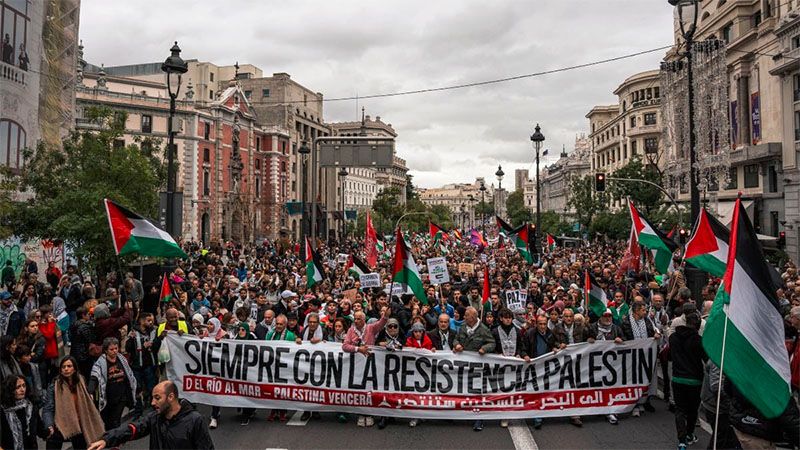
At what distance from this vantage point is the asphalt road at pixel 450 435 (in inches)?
295

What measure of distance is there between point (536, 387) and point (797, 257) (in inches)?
1148

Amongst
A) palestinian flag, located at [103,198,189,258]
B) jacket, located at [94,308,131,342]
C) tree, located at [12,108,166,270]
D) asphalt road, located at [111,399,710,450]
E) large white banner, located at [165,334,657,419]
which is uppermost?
tree, located at [12,108,166,270]

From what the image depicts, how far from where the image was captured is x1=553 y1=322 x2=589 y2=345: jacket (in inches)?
350

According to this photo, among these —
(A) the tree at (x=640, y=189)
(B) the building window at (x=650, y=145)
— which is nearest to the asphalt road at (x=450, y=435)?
(A) the tree at (x=640, y=189)

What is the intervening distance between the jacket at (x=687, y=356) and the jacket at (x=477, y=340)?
8.11ft

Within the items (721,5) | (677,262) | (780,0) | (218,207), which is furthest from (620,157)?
(677,262)

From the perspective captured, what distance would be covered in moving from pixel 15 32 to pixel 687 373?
25.9 metres

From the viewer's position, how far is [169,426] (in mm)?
4832

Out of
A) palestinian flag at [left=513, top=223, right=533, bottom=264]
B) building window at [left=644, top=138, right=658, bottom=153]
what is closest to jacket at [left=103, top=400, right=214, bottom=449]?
palestinian flag at [left=513, top=223, right=533, bottom=264]

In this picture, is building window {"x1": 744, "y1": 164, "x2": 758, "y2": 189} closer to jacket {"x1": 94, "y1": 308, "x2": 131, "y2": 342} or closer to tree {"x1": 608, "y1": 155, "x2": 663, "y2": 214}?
tree {"x1": 608, "y1": 155, "x2": 663, "y2": 214}

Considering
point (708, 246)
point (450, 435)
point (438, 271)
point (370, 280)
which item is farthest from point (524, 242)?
point (450, 435)

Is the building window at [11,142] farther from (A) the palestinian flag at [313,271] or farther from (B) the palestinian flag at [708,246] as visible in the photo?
(B) the palestinian flag at [708,246]

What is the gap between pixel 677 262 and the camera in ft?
72.0

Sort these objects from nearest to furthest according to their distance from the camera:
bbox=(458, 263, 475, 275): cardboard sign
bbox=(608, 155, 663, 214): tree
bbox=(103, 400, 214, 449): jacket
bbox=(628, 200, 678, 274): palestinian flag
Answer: bbox=(103, 400, 214, 449): jacket
bbox=(628, 200, 678, 274): palestinian flag
bbox=(458, 263, 475, 275): cardboard sign
bbox=(608, 155, 663, 214): tree
